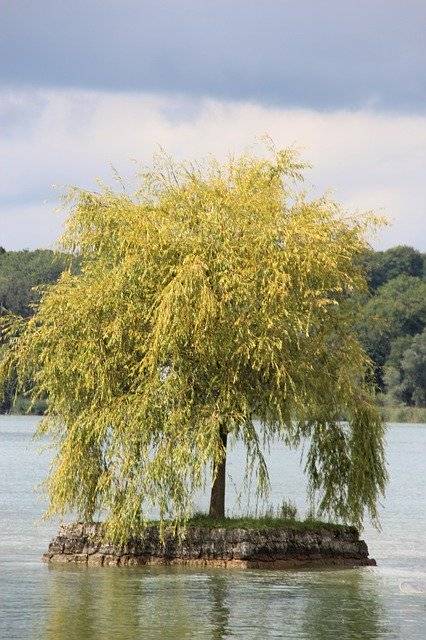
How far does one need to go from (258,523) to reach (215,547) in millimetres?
1077

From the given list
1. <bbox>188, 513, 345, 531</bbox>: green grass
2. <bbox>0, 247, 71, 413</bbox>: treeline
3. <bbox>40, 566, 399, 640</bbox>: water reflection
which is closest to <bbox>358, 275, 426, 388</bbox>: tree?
<bbox>0, 247, 71, 413</bbox>: treeline

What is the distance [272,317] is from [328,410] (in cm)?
290

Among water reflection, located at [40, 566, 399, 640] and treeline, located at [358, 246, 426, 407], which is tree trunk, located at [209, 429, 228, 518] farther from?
treeline, located at [358, 246, 426, 407]

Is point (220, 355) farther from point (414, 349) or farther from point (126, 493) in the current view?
point (414, 349)

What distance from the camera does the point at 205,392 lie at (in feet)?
97.2

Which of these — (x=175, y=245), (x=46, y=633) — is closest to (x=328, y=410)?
(x=175, y=245)

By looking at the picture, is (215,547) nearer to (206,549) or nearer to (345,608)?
(206,549)

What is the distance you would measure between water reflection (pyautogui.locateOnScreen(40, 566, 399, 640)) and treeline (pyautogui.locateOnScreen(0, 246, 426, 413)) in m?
105

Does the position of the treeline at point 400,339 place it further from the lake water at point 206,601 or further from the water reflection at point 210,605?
the water reflection at point 210,605

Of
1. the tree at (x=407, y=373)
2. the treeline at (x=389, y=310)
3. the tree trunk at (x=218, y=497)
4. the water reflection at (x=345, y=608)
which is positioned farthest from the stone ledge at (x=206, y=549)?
the tree at (x=407, y=373)

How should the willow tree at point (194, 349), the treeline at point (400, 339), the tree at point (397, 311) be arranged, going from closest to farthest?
1. the willow tree at point (194, 349)
2. the treeline at point (400, 339)
3. the tree at point (397, 311)

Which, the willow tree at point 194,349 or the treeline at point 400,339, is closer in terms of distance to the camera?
the willow tree at point 194,349

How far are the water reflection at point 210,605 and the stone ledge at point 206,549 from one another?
2.25ft

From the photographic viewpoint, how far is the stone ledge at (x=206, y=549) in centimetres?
2875
